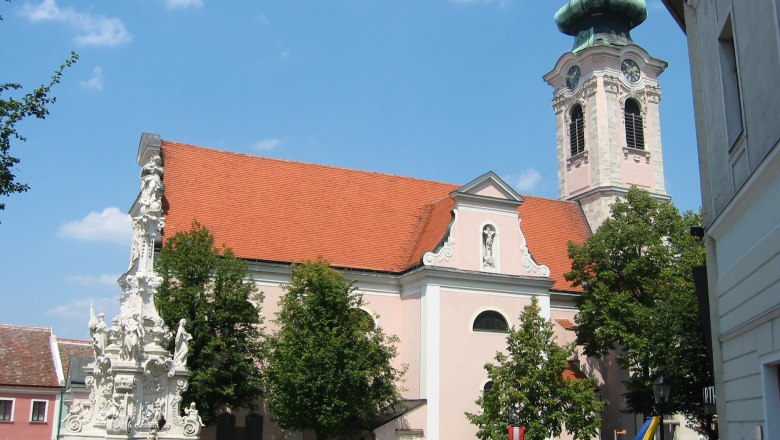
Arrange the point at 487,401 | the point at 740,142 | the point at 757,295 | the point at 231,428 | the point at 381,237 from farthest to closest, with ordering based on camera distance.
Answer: the point at 381,237
the point at 231,428
the point at 487,401
the point at 740,142
the point at 757,295

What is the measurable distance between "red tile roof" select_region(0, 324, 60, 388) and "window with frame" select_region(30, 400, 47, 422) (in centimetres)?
76

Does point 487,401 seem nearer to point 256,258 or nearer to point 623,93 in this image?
point 256,258

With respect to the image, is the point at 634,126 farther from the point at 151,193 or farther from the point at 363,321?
the point at 151,193

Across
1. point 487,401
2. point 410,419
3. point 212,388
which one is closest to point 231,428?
point 212,388

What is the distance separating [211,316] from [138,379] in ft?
18.9

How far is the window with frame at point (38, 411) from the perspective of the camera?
113 feet

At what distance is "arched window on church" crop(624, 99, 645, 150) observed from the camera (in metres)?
35.7

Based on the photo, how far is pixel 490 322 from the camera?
91.2ft

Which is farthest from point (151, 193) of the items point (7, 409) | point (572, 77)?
point (572, 77)

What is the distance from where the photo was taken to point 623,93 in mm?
35688

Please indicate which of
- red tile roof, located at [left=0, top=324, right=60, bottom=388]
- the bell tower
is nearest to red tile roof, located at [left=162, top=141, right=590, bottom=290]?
the bell tower

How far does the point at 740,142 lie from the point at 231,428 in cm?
1884

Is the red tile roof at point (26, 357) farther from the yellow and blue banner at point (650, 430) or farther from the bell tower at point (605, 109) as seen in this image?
the yellow and blue banner at point (650, 430)

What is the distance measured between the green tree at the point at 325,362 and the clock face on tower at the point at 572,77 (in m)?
17.5
